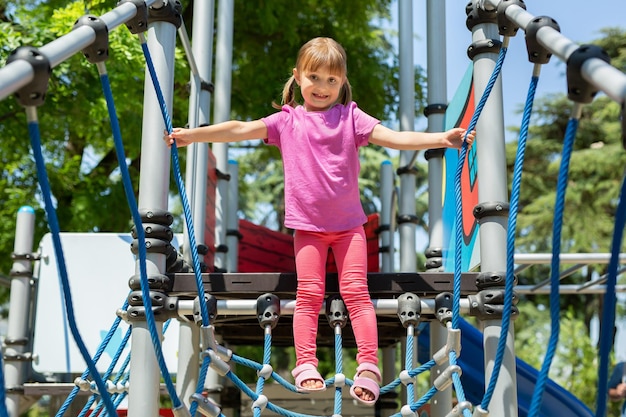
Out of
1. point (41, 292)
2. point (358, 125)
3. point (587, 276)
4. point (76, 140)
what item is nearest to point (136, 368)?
point (358, 125)

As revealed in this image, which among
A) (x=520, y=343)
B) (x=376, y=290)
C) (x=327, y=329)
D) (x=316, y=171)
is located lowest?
(x=520, y=343)

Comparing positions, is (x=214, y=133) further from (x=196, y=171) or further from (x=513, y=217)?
(x=196, y=171)

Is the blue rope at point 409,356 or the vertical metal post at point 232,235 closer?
the blue rope at point 409,356

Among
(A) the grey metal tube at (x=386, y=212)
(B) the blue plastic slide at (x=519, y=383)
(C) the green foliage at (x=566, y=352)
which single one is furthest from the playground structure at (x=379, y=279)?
(C) the green foliage at (x=566, y=352)

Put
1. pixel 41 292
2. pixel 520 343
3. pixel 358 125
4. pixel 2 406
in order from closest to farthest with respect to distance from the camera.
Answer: pixel 2 406 < pixel 358 125 < pixel 41 292 < pixel 520 343

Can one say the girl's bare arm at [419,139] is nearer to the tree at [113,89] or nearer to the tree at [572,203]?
the tree at [113,89]

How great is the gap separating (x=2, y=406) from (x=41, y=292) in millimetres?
3856

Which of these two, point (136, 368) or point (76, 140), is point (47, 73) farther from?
point (76, 140)

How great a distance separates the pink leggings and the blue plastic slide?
1912 mm

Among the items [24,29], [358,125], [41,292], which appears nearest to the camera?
[358,125]

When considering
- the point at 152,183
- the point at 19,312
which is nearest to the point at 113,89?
the point at 19,312

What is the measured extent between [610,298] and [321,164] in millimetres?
1375

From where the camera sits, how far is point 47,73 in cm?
156

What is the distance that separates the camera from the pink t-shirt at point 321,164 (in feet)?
8.61
